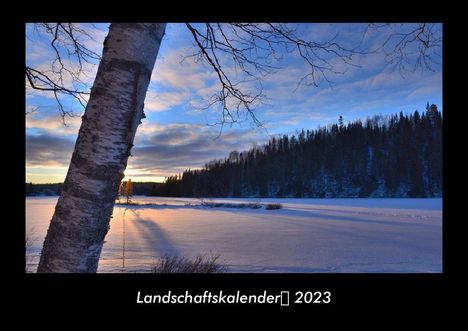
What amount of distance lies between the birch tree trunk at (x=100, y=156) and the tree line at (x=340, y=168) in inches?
2192

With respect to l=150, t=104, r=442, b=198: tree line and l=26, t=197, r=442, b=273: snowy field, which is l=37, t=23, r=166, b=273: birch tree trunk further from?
l=150, t=104, r=442, b=198: tree line

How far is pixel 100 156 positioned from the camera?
145 centimetres

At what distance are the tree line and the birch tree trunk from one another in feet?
183

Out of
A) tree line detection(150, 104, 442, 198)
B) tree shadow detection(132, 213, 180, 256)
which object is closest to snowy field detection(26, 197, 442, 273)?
tree shadow detection(132, 213, 180, 256)

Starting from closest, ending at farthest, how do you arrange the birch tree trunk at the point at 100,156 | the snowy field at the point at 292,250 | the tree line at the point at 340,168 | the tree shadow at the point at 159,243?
the birch tree trunk at the point at 100,156 → the snowy field at the point at 292,250 → the tree shadow at the point at 159,243 → the tree line at the point at 340,168

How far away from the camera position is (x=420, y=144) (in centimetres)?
5788

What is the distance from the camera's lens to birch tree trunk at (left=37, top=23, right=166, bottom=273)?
145 centimetres

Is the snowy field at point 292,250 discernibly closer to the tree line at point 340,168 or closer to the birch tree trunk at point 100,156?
the birch tree trunk at point 100,156

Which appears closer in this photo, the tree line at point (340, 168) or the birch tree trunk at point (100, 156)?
the birch tree trunk at point (100, 156)

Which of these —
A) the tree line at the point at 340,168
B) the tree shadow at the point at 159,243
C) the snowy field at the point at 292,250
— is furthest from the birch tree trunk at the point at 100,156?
the tree line at the point at 340,168

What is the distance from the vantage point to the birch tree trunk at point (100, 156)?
145cm
